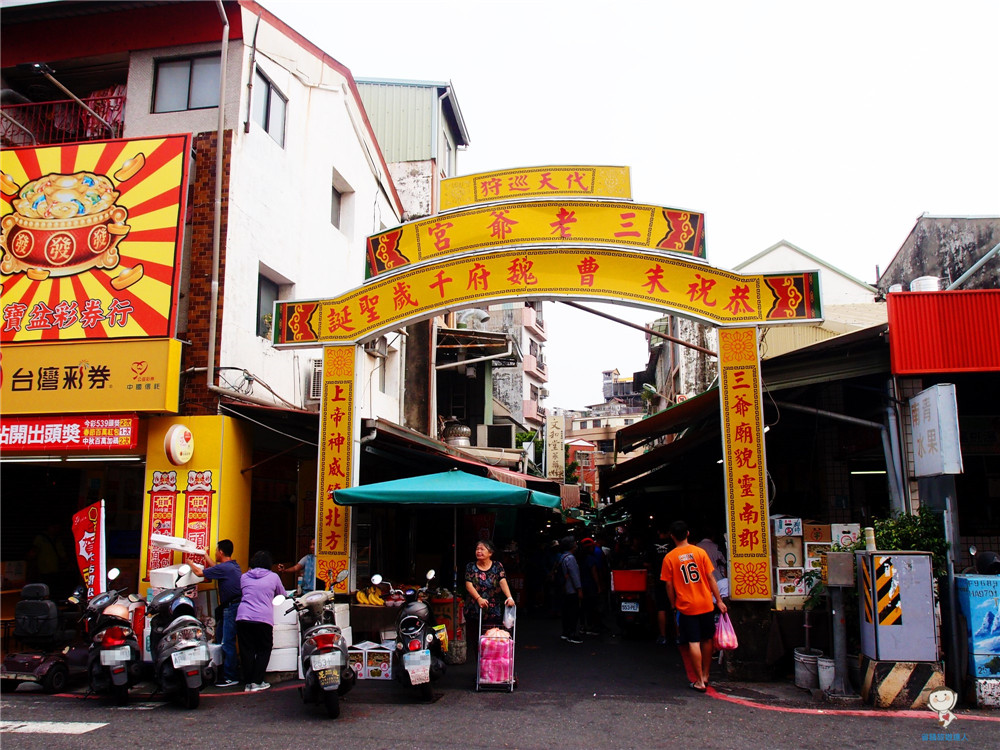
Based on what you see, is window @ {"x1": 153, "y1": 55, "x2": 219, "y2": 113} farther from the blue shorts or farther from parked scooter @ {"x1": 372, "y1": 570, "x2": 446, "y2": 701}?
the blue shorts

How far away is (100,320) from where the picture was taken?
10.5 meters

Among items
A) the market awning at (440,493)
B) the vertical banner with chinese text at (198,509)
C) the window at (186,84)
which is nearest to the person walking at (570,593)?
the market awning at (440,493)

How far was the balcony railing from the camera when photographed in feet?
40.3

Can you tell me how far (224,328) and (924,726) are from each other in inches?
374

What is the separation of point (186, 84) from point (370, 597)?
849 cm

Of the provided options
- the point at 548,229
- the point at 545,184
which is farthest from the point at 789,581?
the point at 545,184

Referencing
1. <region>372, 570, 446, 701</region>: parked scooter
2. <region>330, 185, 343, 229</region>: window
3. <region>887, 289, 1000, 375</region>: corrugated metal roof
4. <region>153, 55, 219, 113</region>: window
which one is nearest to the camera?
<region>372, 570, 446, 701</region>: parked scooter

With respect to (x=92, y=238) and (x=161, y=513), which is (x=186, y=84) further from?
(x=161, y=513)

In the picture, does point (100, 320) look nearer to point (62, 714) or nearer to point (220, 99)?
point (220, 99)

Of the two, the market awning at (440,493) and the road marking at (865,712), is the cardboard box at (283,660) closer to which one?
the market awning at (440,493)

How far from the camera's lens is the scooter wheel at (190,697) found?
7.37 meters

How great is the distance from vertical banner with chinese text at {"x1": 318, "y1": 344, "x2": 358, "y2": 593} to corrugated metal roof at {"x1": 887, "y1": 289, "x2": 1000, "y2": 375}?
6894 millimetres

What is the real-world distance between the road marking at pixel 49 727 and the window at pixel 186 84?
8.83m

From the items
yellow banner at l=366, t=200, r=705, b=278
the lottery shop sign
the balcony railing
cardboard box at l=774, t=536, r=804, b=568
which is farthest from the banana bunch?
the balcony railing
